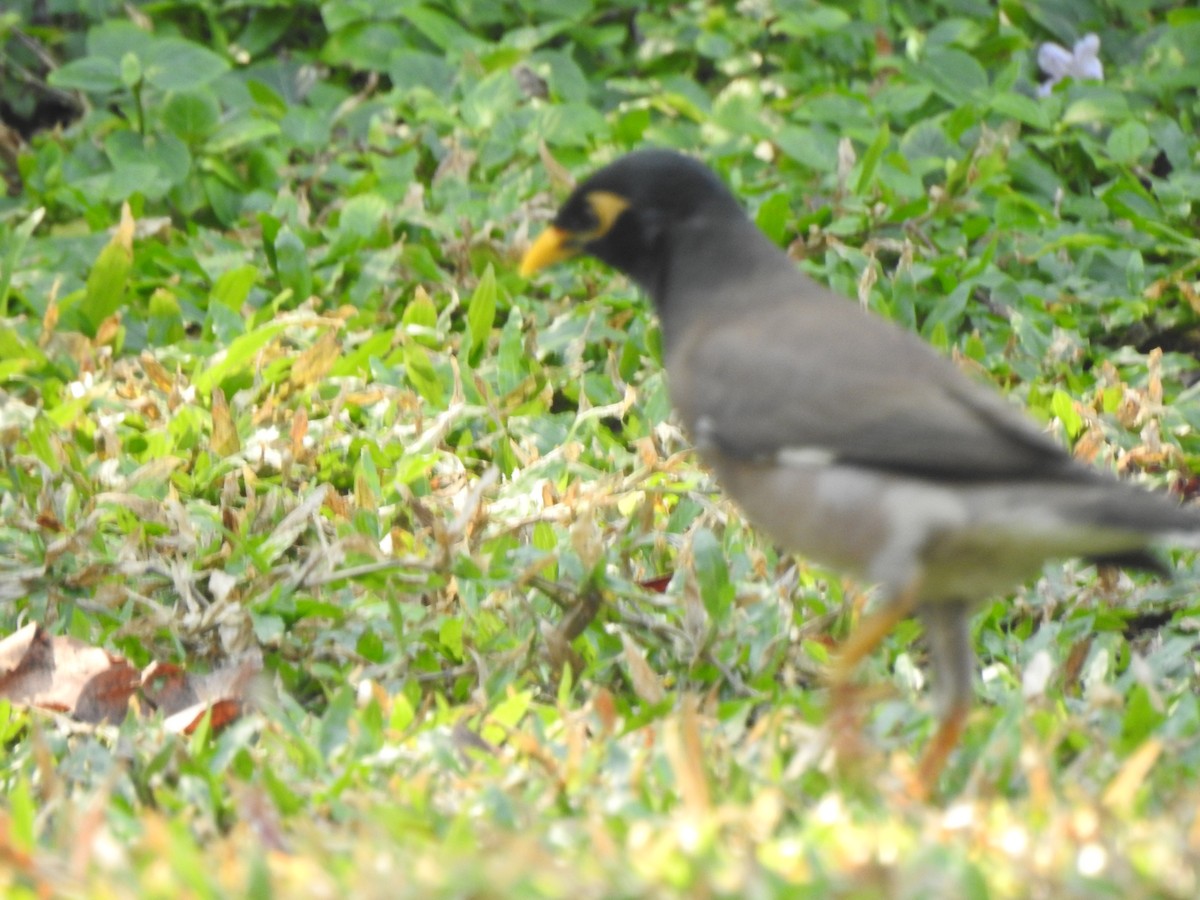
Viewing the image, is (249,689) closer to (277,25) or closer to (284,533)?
(284,533)

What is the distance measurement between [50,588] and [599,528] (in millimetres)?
1500

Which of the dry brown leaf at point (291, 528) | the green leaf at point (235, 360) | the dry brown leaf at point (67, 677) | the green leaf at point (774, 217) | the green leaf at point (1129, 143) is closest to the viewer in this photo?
the dry brown leaf at point (67, 677)

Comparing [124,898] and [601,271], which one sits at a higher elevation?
[124,898]

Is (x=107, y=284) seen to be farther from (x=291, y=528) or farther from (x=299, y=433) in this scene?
(x=291, y=528)

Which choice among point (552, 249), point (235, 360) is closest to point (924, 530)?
point (552, 249)

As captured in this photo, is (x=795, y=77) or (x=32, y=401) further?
(x=795, y=77)

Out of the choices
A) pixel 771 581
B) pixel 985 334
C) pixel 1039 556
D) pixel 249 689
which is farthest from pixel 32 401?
pixel 1039 556

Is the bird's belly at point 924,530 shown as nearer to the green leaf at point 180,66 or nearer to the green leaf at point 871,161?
the green leaf at point 871,161

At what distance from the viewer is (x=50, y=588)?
4918 millimetres

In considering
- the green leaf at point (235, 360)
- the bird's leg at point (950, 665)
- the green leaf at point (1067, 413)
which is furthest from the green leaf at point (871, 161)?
the bird's leg at point (950, 665)

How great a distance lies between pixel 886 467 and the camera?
147 inches

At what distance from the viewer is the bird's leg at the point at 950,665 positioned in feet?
12.5

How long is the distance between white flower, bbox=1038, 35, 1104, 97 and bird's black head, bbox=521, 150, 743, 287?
Answer: 3711 mm

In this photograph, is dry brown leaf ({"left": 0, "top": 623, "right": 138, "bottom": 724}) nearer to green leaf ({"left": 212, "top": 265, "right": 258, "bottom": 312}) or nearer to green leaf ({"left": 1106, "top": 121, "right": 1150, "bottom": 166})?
green leaf ({"left": 212, "top": 265, "right": 258, "bottom": 312})
